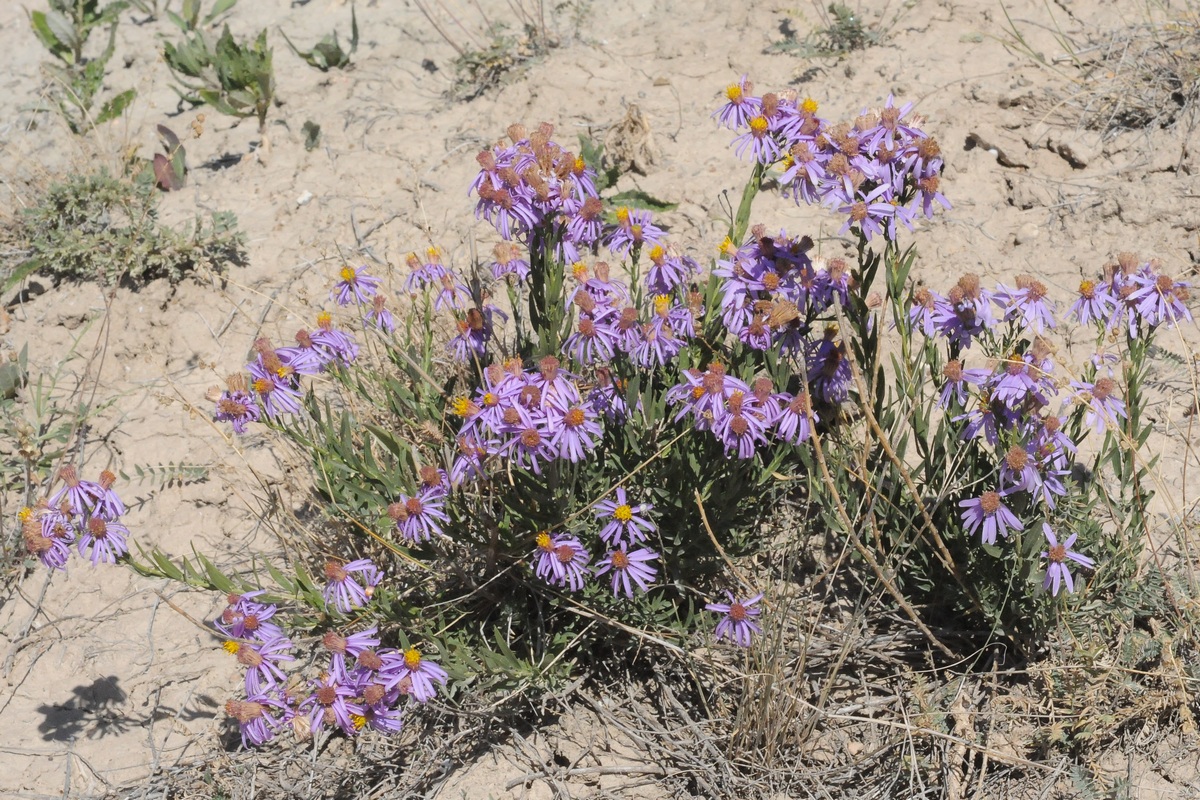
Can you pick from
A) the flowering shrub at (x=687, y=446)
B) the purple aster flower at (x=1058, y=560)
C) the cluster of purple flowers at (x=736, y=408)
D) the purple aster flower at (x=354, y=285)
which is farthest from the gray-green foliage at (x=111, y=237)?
the purple aster flower at (x=1058, y=560)

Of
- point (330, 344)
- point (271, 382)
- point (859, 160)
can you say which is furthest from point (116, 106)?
point (859, 160)

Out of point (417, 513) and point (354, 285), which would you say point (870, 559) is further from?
point (354, 285)

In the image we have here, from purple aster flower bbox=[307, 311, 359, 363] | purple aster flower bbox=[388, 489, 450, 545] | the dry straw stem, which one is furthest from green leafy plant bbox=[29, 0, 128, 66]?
the dry straw stem

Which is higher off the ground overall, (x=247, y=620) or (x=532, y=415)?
(x=532, y=415)

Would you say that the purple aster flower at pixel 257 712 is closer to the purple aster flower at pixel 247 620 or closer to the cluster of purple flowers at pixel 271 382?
the purple aster flower at pixel 247 620

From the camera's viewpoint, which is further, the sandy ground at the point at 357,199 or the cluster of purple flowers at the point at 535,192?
the sandy ground at the point at 357,199

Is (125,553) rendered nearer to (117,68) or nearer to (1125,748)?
(1125,748)

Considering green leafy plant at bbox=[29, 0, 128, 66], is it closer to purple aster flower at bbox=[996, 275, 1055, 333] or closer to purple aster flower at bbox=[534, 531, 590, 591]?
purple aster flower at bbox=[534, 531, 590, 591]
